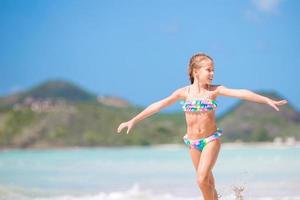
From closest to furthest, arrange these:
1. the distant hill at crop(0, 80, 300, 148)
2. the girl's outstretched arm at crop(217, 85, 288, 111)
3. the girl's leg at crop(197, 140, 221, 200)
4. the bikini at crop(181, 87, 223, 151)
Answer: the girl's outstretched arm at crop(217, 85, 288, 111) → the girl's leg at crop(197, 140, 221, 200) → the bikini at crop(181, 87, 223, 151) → the distant hill at crop(0, 80, 300, 148)

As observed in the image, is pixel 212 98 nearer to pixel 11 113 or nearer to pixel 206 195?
pixel 206 195

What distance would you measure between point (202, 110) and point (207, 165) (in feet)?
1.55

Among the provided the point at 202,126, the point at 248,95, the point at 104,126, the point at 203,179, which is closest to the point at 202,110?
the point at 202,126

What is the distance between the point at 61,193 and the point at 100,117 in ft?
323

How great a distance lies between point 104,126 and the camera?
368 feet

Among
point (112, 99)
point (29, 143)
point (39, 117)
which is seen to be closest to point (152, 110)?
point (29, 143)

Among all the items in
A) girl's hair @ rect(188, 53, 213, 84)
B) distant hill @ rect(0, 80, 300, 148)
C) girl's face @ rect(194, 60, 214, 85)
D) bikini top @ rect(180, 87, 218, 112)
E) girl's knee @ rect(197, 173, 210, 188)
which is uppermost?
distant hill @ rect(0, 80, 300, 148)

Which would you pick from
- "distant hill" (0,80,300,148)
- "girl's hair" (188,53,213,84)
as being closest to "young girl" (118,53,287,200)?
"girl's hair" (188,53,213,84)

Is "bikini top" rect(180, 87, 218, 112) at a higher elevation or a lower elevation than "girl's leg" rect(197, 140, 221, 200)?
higher

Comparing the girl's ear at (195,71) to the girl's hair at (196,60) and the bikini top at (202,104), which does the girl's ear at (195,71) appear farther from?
the bikini top at (202,104)

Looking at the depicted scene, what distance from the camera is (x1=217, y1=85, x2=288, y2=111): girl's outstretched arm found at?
5.64 metres

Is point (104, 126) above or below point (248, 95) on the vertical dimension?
above

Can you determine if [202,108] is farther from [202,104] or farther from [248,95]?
[248,95]

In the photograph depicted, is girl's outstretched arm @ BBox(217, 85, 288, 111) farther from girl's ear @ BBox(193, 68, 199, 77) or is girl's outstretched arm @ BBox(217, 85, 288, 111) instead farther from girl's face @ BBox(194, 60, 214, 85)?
girl's ear @ BBox(193, 68, 199, 77)
